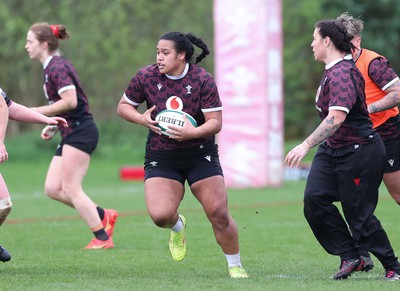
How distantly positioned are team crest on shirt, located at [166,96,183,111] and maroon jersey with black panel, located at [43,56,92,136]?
2470 mm

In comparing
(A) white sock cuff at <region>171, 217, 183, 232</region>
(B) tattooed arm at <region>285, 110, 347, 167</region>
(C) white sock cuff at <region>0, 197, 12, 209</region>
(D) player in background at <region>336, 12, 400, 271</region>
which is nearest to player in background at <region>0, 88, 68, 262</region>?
(C) white sock cuff at <region>0, 197, 12, 209</region>

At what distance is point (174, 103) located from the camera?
741 centimetres

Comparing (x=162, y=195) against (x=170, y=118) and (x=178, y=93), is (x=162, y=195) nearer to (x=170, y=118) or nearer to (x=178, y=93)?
(x=170, y=118)

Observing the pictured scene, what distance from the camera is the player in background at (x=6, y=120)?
743 centimetres

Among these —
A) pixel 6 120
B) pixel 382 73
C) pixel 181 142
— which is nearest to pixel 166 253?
pixel 181 142

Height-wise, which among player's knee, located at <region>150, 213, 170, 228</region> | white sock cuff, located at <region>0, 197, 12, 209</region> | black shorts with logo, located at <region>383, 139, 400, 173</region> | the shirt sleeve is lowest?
player's knee, located at <region>150, 213, 170, 228</region>

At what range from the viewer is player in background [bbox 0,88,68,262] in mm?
7430

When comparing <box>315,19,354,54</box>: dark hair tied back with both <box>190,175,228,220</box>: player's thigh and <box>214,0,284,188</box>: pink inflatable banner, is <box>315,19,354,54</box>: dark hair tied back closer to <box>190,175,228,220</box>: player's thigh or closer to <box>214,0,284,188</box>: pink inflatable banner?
<box>190,175,228,220</box>: player's thigh

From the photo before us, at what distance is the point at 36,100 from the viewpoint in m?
30.6

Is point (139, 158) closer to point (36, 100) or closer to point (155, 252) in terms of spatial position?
point (36, 100)

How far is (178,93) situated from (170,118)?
245 millimetres

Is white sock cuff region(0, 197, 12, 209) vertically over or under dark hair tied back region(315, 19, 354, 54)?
under

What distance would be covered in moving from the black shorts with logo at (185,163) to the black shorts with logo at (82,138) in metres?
2.42

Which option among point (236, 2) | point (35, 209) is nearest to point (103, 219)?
point (35, 209)
